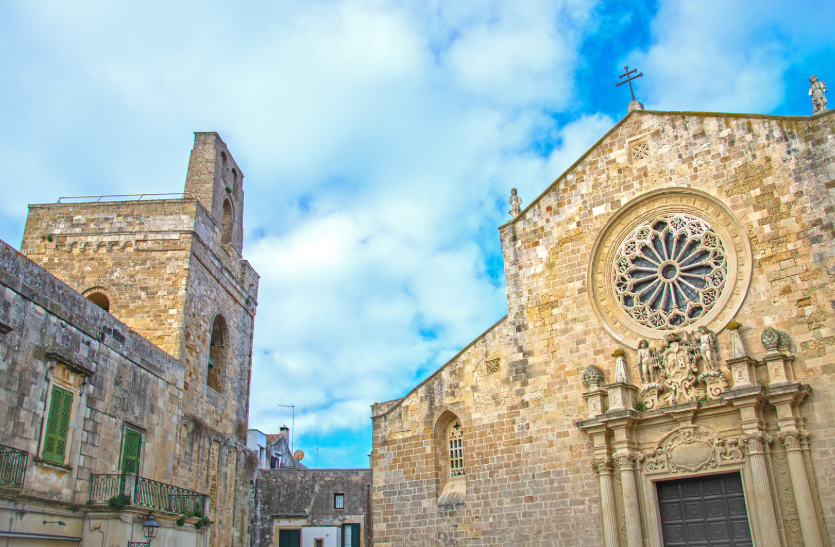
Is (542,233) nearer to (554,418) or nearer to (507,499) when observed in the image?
(554,418)

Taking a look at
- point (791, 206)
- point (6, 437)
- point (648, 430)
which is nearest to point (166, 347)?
point (6, 437)

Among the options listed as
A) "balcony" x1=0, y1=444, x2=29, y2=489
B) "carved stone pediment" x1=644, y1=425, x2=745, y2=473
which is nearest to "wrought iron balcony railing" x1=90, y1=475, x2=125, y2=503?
"balcony" x1=0, y1=444, x2=29, y2=489

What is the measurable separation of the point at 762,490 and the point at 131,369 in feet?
40.5

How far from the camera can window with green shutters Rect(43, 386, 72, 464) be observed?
11.3 meters

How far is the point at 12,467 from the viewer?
10.1 m

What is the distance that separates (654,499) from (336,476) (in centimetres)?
1994

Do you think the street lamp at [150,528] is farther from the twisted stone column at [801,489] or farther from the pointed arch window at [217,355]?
the twisted stone column at [801,489]

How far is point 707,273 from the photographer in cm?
1298

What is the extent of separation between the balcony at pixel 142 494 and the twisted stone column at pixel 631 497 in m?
9.17

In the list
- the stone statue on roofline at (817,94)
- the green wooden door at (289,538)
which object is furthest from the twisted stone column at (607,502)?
the green wooden door at (289,538)

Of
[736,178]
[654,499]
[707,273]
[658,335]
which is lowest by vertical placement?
[654,499]

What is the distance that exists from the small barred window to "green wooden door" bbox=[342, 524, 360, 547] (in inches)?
621

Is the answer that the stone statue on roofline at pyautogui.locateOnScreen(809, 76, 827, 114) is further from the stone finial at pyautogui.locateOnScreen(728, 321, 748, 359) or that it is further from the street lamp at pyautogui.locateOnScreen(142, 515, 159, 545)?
the street lamp at pyautogui.locateOnScreen(142, 515, 159, 545)

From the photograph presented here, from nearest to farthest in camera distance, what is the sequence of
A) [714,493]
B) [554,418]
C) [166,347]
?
[714,493], [554,418], [166,347]
